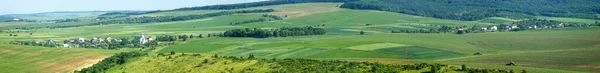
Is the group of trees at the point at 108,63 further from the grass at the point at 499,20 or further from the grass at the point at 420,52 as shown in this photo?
the grass at the point at 499,20

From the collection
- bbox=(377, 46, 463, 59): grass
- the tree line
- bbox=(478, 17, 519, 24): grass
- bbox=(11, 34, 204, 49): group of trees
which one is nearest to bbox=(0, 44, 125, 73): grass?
the tree line

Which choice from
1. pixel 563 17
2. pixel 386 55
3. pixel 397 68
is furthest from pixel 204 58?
pixel 563 17

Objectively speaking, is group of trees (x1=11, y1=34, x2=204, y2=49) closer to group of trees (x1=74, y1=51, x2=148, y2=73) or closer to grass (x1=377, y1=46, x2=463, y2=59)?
group of trees (x1=74, y1=51, x2=148, y2=73)

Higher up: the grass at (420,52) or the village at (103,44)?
the grass at (420,52)

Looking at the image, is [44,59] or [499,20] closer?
[44,59]

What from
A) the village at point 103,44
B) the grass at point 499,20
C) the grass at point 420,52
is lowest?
the village at point 103,44

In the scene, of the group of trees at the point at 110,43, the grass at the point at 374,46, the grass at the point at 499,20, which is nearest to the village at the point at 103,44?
the group of trees at the point at 110,43

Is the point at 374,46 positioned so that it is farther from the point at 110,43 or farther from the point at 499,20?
the point at 499,20

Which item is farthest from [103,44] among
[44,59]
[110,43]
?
[44,59]
